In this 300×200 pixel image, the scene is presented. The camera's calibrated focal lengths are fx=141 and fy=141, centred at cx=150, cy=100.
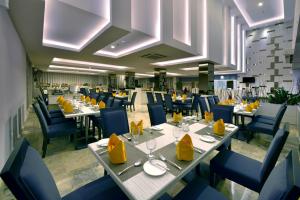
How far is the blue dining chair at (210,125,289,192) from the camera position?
3.79ft

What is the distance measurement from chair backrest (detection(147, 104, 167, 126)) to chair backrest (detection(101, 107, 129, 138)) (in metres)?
0.54

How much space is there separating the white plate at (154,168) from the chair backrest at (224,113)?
189 centimetres

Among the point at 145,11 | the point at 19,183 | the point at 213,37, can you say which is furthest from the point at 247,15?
the point at 19,183

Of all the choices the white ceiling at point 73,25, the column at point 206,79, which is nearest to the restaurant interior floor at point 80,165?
the white ceiling at point 73,25

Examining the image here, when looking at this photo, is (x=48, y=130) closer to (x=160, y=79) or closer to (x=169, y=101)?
(x=169, y=101)

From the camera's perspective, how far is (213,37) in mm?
6941

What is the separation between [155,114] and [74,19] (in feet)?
10.5

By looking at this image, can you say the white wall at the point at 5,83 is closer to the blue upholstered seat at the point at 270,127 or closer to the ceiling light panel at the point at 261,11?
the blue upholstered seat at the point at 270,127

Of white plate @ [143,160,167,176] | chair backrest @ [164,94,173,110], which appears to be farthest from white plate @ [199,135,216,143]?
chair backrest @ [164,94,173,110]

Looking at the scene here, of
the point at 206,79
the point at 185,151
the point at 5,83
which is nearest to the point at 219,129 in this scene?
the point at 185,151

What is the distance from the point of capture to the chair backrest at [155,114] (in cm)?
249

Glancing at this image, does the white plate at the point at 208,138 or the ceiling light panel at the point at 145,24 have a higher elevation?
the ceiling light panel at the point at 145,24

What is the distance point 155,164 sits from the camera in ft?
3.46

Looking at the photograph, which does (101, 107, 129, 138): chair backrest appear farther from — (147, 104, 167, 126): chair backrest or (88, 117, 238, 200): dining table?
(147, 104, 167, 126): chair backrest
